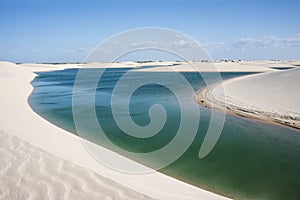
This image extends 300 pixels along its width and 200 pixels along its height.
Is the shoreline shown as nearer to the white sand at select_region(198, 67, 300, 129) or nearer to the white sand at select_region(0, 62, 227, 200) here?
the white sand at select_region(198, 67, 300, 129)

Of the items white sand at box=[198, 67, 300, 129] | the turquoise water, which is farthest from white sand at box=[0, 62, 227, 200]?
white sand at box=[198, 67, 300, 129]

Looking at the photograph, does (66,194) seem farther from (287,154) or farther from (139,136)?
(287,154)

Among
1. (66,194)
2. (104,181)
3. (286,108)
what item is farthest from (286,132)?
(66,194)

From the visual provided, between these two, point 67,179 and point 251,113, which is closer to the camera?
point 67,179

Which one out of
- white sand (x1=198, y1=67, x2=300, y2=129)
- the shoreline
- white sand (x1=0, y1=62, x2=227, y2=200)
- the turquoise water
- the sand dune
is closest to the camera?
the sand dune

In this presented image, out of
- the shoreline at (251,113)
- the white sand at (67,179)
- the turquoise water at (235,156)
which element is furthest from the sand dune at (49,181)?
the shoreline at (251,113)

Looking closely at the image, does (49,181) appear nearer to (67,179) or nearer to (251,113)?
(67,179)

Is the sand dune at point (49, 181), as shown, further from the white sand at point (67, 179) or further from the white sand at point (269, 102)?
the white sand at point (269, 102)

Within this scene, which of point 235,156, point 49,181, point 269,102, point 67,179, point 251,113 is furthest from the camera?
point 269,102

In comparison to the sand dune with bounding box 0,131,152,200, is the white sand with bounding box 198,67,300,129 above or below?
above

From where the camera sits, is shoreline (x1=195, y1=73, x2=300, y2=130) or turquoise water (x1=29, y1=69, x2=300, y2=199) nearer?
turquoise water (x1=29, y1=69, x2=300, y2=199)

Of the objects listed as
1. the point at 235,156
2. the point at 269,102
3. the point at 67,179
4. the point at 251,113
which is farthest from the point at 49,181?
the point at 269,102
